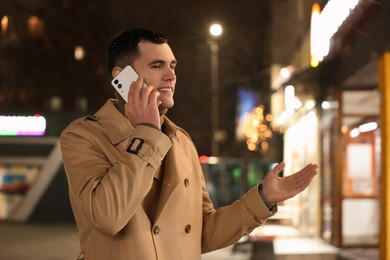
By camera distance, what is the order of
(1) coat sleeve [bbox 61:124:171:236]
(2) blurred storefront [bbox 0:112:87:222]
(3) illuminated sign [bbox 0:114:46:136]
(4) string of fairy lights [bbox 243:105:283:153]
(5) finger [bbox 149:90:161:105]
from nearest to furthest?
1. (1) coat sleeve [bbox 61:124:171:236]
2. (5) finger [bbox 149:90:161:105]
3. (4) string of fairy lights [bbox 243:105:283:153]
4. (2) blurred storefront [bbox 0:112:87:222]
5. (3) illuminated sign [bbox 0:114:46:136]

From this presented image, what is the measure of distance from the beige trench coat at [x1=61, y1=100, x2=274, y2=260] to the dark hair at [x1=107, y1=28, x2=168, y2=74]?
0.54 ft

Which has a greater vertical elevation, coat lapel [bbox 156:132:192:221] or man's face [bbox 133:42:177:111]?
man's face [bbox 133:42:177:111]

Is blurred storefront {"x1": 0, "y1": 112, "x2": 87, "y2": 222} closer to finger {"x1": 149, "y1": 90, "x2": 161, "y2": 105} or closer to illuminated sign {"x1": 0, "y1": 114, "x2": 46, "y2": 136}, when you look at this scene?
illuminated sign {"x1": 0, "y1": 114, "x2": 46, "y2": 136}

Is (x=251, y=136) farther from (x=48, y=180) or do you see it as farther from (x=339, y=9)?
(x=48, y=180)

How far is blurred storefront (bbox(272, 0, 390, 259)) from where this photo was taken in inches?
331

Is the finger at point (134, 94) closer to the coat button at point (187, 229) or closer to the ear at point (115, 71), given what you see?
the ear at point (115, 71)

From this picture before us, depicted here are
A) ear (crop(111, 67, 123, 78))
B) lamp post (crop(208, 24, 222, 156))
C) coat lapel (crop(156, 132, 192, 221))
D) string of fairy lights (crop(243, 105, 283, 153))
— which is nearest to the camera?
coat lapel (crop(156, 132, 192, 221))

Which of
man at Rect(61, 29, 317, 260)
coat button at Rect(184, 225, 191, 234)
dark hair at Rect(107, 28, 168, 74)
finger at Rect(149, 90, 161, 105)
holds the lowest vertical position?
coat button at Rect(184, 225, 191, 234)

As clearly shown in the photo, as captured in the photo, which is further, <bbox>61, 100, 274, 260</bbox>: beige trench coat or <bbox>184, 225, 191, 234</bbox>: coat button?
<bbox>184, 225, 191, 234</bbox>: coat button

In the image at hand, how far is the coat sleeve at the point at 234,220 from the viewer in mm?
2049

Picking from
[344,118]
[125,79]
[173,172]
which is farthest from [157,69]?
[344,118]

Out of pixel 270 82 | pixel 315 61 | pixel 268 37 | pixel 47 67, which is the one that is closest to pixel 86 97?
pixel 47 67

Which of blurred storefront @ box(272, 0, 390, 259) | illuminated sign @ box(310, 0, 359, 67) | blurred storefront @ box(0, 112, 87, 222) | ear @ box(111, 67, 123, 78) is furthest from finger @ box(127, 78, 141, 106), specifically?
blurred storefront @ box(0, 112, 87, 222)

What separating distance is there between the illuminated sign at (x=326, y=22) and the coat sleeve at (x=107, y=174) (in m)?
7.06
